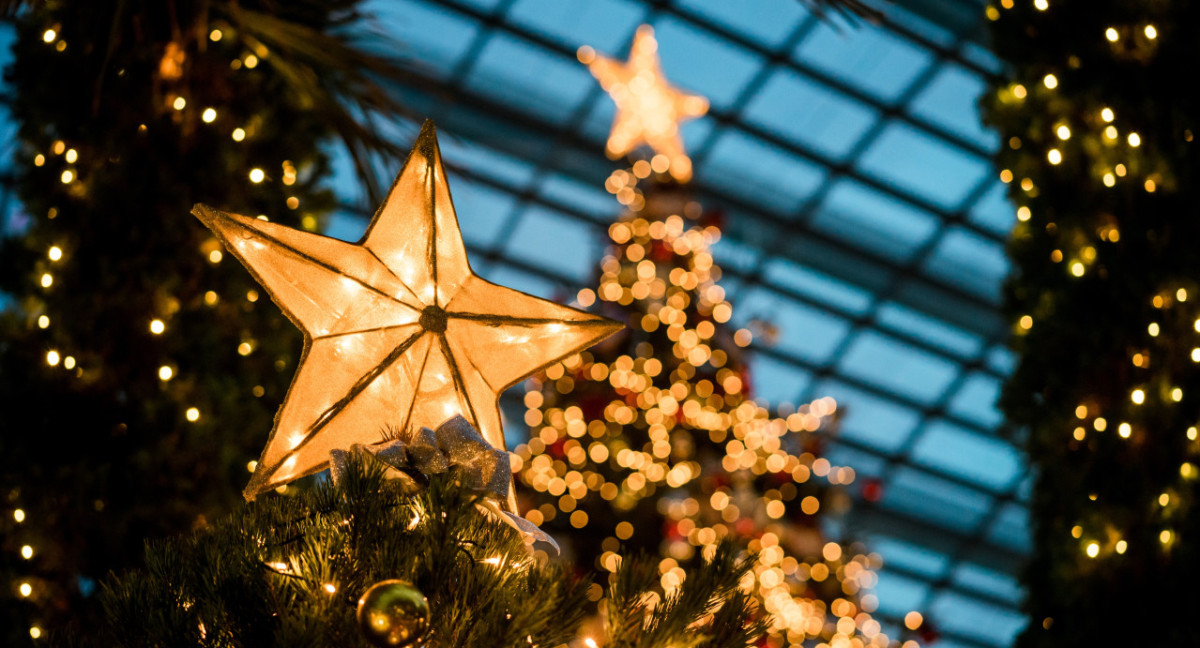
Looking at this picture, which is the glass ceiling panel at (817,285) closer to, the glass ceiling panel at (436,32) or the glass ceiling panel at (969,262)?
the glass ceiling panel at (969,262)

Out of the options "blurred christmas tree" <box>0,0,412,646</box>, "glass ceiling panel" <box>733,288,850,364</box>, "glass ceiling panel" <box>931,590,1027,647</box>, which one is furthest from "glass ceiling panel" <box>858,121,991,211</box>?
"blurred christmas tree" <box>0,0,412,646</box>

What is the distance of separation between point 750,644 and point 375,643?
0.41 m

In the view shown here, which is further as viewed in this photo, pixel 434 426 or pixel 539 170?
pixel 539 170

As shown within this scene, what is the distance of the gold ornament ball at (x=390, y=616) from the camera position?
855 mm

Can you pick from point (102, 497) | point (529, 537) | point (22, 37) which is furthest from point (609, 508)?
point (529, 537)

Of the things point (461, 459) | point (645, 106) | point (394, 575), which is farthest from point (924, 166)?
point (394, 575)

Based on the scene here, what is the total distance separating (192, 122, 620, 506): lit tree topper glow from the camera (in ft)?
4.65

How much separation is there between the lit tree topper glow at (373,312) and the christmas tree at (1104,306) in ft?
8.20

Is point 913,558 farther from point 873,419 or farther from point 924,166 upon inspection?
point 924,166

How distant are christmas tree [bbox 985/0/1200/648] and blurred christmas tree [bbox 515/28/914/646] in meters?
1.86

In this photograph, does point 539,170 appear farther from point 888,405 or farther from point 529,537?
point 529,537

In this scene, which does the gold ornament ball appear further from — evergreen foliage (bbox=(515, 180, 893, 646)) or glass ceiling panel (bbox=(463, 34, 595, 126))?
glass ceiling panel (bbox=(463, 34, 595, 126))

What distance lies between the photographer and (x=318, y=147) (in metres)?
2.84

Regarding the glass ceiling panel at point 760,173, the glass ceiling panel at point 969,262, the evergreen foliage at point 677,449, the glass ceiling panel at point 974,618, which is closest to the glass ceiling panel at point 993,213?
the glass ceiling panel at point 969,262
